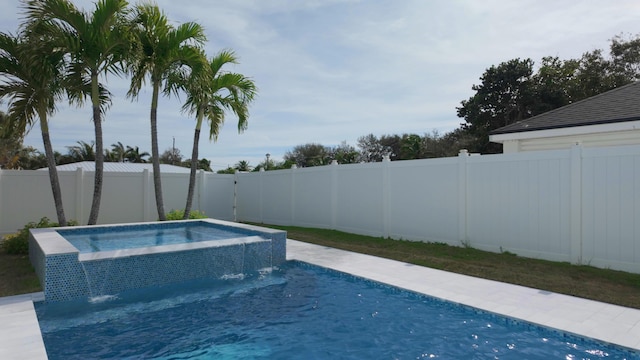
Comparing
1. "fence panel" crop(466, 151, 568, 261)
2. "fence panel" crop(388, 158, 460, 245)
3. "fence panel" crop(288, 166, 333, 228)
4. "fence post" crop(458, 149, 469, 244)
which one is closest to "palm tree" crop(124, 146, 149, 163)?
"fence panel" crop(288, 166, 333, 228)

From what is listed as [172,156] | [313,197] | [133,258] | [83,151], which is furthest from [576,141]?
[172,156]

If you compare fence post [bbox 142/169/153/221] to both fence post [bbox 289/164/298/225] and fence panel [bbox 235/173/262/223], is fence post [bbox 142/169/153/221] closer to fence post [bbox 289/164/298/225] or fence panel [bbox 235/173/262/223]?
fence panel [bbox 235/173/262/223]

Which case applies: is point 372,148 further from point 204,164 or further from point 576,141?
point 576,141

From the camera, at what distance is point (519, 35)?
10492mm

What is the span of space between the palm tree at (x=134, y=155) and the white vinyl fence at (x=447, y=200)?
3594 cm

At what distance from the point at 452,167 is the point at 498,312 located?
4.95 metres

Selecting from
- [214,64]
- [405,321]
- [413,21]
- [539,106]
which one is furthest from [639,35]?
[405,321]

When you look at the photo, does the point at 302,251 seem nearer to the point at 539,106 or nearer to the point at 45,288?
the point at 45,288

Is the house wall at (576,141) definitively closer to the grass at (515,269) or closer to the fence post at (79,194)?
the grass at (515,269)

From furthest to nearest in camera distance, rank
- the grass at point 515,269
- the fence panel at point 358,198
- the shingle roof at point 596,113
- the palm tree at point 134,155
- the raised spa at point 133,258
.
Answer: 1. the palm tree at point 134,155
2. the fence panel at point 358,198
3. the shingle roof at point 596,113
4. the raised spa at point 133,258
5. the grass at point 515,269

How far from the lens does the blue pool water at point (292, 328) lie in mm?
4152

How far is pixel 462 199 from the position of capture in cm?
917

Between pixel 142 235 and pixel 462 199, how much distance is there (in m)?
8.15

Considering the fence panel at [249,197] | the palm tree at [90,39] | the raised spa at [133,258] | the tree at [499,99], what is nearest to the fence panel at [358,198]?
the raised spa at [133,258]
